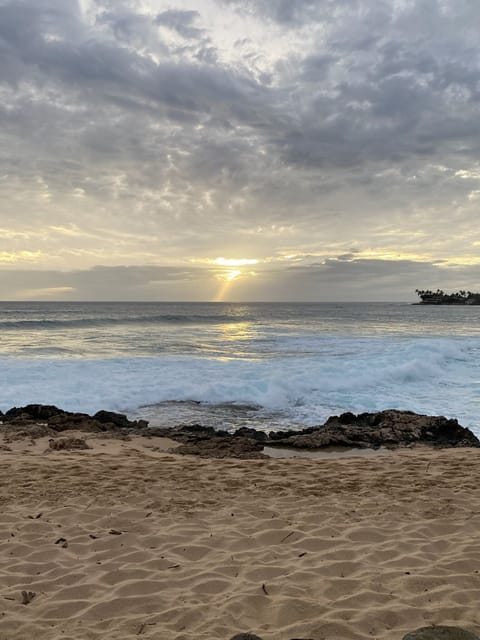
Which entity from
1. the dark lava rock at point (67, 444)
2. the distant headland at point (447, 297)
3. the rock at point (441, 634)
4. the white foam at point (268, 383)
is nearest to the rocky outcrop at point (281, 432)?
the dark lava rock at point (67, 444)

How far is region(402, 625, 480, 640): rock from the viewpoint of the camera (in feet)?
9.18

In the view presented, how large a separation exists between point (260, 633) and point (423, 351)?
65.9ft

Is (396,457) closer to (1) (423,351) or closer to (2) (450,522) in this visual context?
(2) (450,522)

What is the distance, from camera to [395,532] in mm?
4688

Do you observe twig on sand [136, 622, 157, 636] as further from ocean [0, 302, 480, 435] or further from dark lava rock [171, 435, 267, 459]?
ocean [0, 302, 480, 435]

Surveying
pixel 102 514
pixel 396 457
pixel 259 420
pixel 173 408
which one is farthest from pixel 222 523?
pixel 173 408

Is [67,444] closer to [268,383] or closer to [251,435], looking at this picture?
[251,435]

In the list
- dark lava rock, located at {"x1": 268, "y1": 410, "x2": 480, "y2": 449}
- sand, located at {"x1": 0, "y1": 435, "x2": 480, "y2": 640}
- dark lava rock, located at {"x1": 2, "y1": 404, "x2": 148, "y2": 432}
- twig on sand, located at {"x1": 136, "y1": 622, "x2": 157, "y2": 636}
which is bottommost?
dark lava rock, located at {"x1": 268, "y1": 410, "x2": 480, "y2": 449}

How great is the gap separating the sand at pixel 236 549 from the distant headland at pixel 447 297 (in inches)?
5885

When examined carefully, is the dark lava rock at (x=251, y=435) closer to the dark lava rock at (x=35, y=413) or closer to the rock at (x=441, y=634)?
the dark lava rock at (x=35, y=413)

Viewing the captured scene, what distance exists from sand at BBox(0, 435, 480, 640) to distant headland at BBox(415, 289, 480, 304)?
14947 centimetres

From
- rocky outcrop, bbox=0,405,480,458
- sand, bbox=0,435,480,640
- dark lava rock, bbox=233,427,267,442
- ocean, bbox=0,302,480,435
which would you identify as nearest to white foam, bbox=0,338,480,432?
ocean, bbox=0,302,480,435

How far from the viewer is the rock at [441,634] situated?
280 cm

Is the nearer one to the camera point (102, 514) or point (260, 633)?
point (260, 633)
